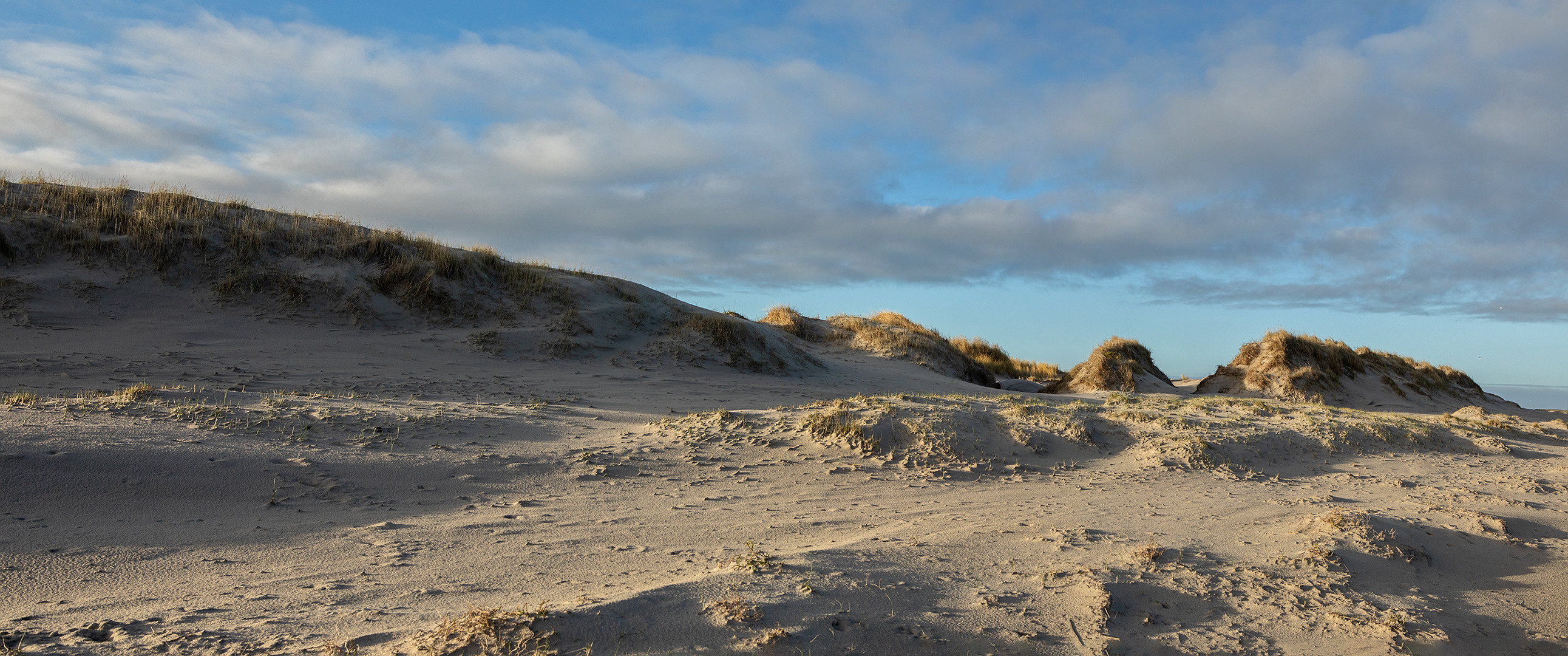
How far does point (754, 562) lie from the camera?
4344mm

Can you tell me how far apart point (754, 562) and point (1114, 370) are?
53.3ft

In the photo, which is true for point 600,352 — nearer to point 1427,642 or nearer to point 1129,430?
point 1129,430

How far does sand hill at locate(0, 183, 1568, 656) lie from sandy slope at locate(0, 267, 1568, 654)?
29mm

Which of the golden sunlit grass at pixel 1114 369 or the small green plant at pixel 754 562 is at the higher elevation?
the golden sunlit grass at pixel 1114 369

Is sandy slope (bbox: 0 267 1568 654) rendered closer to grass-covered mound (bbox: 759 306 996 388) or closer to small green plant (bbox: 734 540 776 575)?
small green plant (bbox: 734 540 776 575)

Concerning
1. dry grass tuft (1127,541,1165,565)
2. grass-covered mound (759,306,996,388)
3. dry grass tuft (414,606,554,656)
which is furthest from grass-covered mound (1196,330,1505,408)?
dry grass tuft (414,606,554,656)

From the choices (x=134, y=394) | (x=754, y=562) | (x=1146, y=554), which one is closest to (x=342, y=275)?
(x=134, y=394)

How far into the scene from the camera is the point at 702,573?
431cm

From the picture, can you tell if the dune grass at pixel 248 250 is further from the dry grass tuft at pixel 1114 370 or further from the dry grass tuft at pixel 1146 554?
the dry grass tuft at pixel 1146 554

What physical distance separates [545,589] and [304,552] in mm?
1756

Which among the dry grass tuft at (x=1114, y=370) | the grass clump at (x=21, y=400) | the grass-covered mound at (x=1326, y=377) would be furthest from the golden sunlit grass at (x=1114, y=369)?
the grass clump at (x=21, y=400)

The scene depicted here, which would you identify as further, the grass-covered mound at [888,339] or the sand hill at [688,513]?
the grass-covered mound at [888,339]

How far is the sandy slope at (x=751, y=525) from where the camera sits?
149 inches

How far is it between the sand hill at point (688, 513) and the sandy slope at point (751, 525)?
29mm
